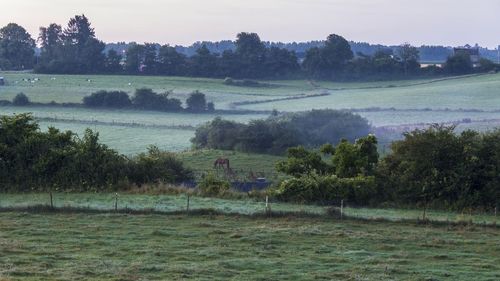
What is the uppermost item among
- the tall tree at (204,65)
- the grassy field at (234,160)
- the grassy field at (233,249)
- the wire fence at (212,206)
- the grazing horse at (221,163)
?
the tall tree at (204,65)

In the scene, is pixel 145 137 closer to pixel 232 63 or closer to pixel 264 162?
pixel 264 162

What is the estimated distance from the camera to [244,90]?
9744 cm

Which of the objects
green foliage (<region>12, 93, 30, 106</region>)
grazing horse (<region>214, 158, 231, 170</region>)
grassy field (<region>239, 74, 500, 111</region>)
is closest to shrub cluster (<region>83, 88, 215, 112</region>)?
grassy field (<region>239, 74, 500, 111</region>)

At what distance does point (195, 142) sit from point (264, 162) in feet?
33.0

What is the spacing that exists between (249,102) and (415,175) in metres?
54.4

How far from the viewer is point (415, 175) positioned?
33.4m

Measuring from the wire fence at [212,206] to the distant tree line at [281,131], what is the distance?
25007 mm

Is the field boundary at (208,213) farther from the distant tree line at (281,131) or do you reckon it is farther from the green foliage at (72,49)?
the green foliage at (72,49)

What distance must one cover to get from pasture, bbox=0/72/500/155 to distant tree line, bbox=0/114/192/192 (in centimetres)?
1984

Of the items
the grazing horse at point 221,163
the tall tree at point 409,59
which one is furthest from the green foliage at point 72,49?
the grazing horse at point 221,163

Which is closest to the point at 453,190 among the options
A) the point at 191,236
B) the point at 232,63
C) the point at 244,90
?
the point at 191,236

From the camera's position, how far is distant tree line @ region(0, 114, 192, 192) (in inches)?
1372

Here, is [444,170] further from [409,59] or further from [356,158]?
[409,59]

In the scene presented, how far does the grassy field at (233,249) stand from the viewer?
60.8 feet
